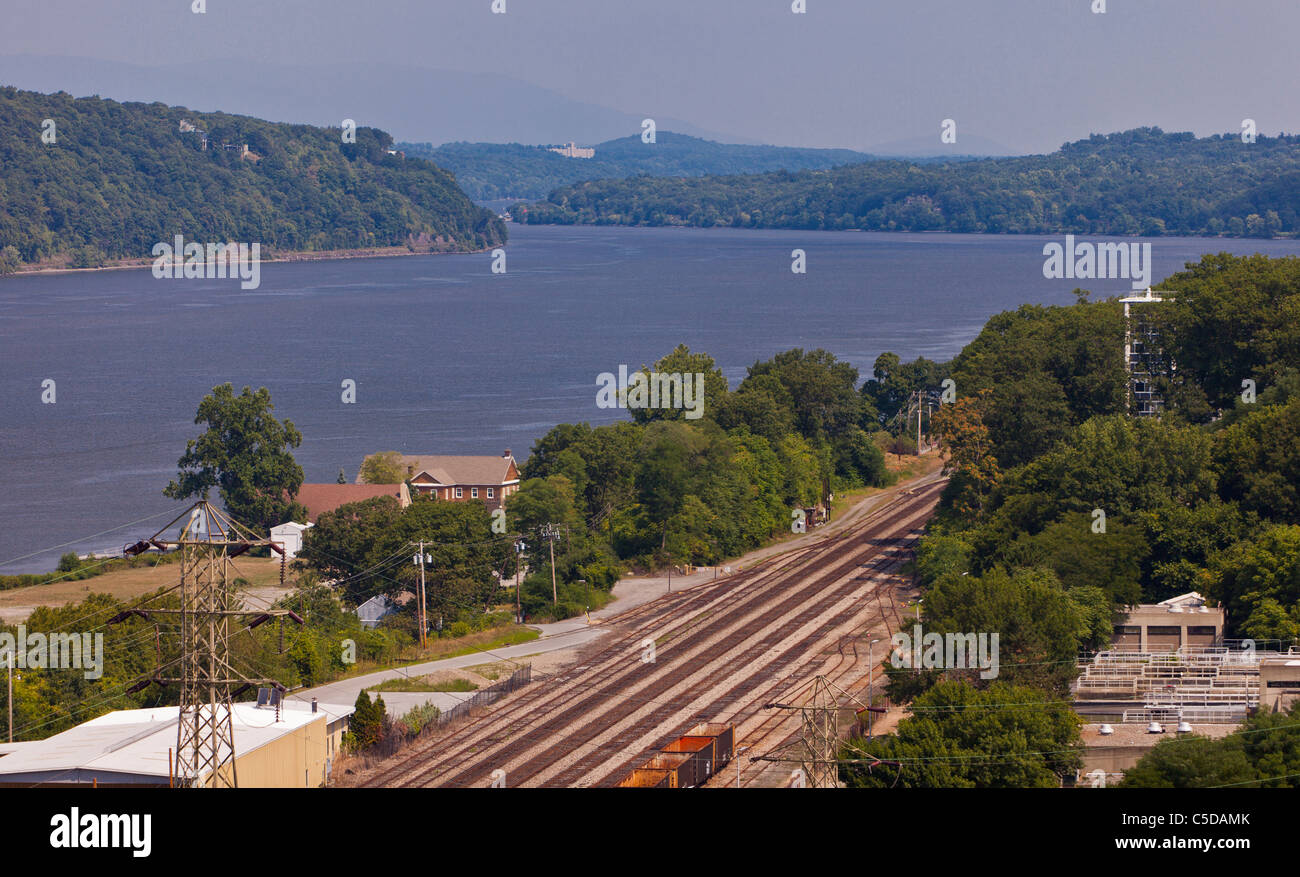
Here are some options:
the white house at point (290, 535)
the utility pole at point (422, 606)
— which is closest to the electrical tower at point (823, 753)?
the utility pole at point (422, 606)

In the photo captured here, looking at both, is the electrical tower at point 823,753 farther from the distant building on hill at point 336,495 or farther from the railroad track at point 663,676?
the distant building on hill at point 336,495

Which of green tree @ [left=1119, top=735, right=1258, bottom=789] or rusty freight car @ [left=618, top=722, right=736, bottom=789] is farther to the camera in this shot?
rusty freight car @ [left=618, top=722, right=736, bottom=789]

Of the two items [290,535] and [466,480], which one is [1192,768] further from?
[466,480]

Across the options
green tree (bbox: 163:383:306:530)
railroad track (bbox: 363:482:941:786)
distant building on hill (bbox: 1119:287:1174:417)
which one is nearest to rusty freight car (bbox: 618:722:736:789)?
railroad track (bbox: 363:482:941:786)

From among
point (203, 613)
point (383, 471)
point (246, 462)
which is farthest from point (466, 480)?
point (203, 613)

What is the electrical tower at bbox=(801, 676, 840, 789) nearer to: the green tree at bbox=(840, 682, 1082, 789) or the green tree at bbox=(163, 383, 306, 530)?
the green tree at bbox=(840, 682, 1082, 789)
